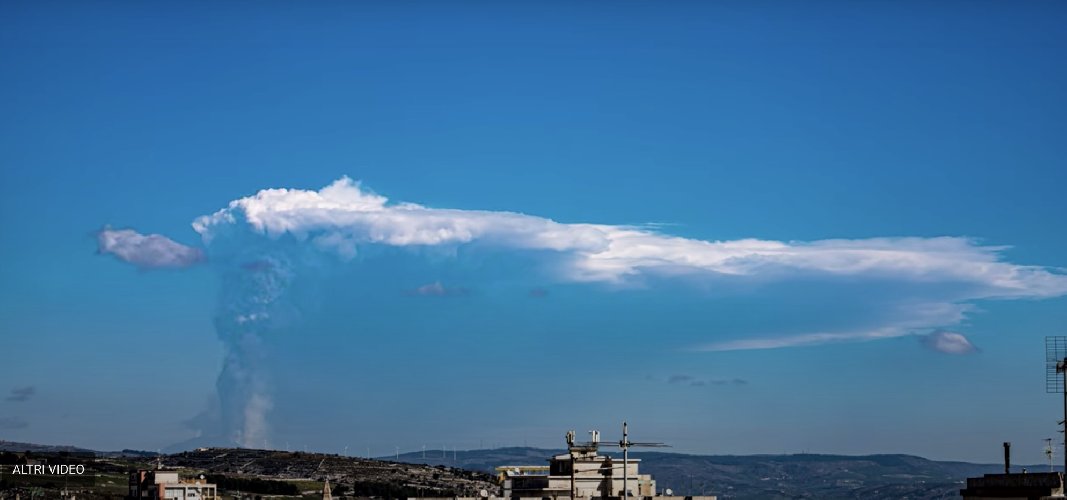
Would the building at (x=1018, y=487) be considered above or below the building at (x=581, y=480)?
above

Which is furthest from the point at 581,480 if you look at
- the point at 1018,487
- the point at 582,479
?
the point at 1018,487

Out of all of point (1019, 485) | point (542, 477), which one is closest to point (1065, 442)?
point (1019, 485)

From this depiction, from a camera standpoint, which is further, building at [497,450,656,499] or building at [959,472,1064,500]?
building at [497,450,656,499]

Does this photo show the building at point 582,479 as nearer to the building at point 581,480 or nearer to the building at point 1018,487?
the building at point 581,480

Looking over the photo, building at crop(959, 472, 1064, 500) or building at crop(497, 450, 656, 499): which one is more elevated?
building at crop(959, 472, 1064, 500)

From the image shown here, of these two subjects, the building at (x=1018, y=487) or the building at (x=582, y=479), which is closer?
the building at (x=1018, y=487)

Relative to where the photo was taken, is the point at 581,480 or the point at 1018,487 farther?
the point at 581,480

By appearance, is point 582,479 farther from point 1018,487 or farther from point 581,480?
point 1018,487

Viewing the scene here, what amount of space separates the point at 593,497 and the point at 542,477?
332 inches

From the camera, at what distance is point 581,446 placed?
18762 centimetres

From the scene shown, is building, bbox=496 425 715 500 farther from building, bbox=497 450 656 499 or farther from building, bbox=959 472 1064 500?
building, bbox=959 472 1064 500

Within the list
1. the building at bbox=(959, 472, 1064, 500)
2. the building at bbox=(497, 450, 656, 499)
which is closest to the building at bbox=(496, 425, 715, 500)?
the building at bbox=(497, 450, 656, 499)

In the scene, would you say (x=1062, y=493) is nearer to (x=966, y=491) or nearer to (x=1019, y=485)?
(x=1019, y=485)

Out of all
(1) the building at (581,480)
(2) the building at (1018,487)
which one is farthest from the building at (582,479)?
(2) the building at (1018,487)
